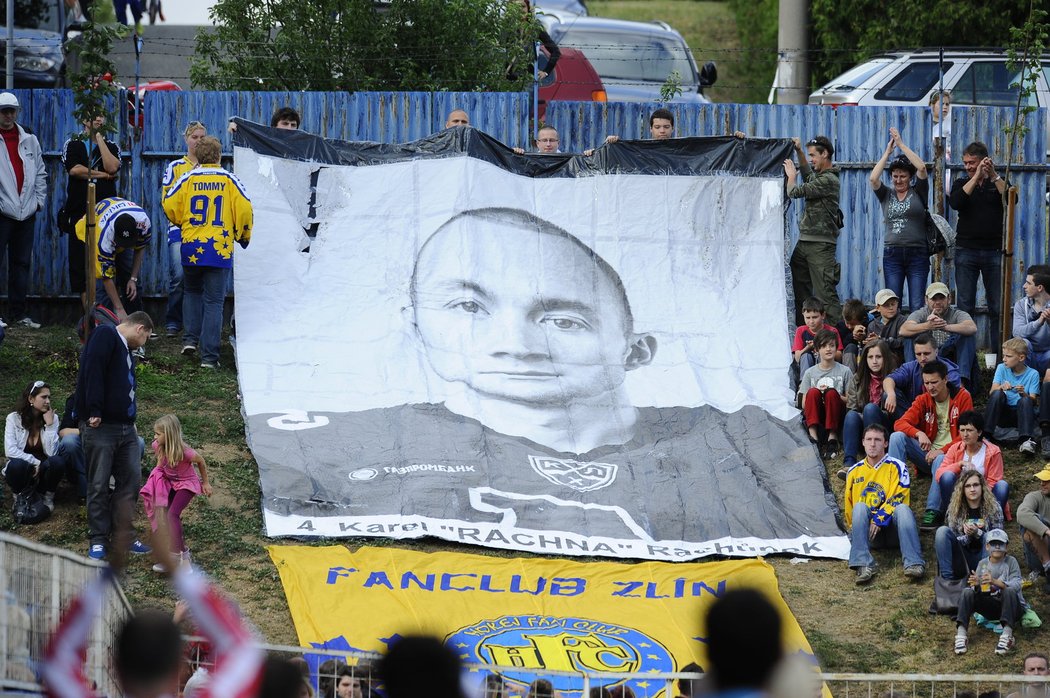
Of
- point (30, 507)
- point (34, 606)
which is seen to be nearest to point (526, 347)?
point (30, 507)

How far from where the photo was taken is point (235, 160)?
13234 millimetres

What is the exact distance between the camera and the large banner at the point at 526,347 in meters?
10.6

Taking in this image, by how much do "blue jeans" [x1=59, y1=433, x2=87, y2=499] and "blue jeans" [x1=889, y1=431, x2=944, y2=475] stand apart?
19.8 feet

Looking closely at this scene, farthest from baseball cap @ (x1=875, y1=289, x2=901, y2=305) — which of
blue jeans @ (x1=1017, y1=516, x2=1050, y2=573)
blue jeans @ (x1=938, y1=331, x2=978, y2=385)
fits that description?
blue jeans @ (x1=1017, y1=516, x2=1050, y2=573)

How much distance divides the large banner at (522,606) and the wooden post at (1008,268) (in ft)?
13.6

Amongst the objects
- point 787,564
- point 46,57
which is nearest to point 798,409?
point 787,564

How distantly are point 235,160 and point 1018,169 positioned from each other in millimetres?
7780

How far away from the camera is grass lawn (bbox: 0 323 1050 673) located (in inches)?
363

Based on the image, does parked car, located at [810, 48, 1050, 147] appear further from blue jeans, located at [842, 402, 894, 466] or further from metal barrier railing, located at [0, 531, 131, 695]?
metal barrier railing, located at [0, 531, 131, 695]

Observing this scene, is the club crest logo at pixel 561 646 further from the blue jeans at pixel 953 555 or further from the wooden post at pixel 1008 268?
the wooden post at pixel 1008 268

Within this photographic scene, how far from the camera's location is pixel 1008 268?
13.1 metres

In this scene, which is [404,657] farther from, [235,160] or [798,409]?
[235,160]

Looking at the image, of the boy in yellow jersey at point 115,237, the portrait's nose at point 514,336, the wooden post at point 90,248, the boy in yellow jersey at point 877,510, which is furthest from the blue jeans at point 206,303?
the boy in yellow jersey at point 877,510

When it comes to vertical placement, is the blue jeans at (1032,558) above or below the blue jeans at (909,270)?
below
